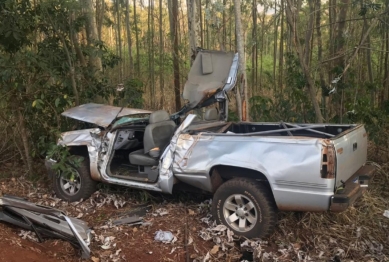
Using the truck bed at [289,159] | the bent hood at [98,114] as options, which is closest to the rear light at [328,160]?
the truck bed at [289,159]

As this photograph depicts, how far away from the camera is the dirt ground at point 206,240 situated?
4.34 m

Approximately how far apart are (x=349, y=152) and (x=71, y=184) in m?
4.03

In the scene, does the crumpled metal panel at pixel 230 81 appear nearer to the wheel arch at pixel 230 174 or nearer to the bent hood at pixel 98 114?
the wheel arch at pixel 230 174

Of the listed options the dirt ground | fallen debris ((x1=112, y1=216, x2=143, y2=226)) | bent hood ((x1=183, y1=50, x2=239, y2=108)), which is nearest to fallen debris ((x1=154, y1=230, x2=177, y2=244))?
the dirt ground

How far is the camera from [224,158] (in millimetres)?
4637

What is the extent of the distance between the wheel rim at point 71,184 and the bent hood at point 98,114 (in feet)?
2.68

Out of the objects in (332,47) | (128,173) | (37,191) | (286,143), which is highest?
(332,47)

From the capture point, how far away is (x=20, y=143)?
7.69 meters

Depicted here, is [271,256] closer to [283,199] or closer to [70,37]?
[283,199]

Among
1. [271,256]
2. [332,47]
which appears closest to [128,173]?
[271,256]

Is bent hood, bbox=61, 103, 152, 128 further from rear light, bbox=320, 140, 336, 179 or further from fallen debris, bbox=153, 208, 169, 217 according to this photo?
rear light, bbox=320, 140, 336, 179

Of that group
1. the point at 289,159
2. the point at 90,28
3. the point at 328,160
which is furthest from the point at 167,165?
the point at 90,28

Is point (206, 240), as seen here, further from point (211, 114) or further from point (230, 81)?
point (230, 81)

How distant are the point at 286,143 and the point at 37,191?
173 inches
